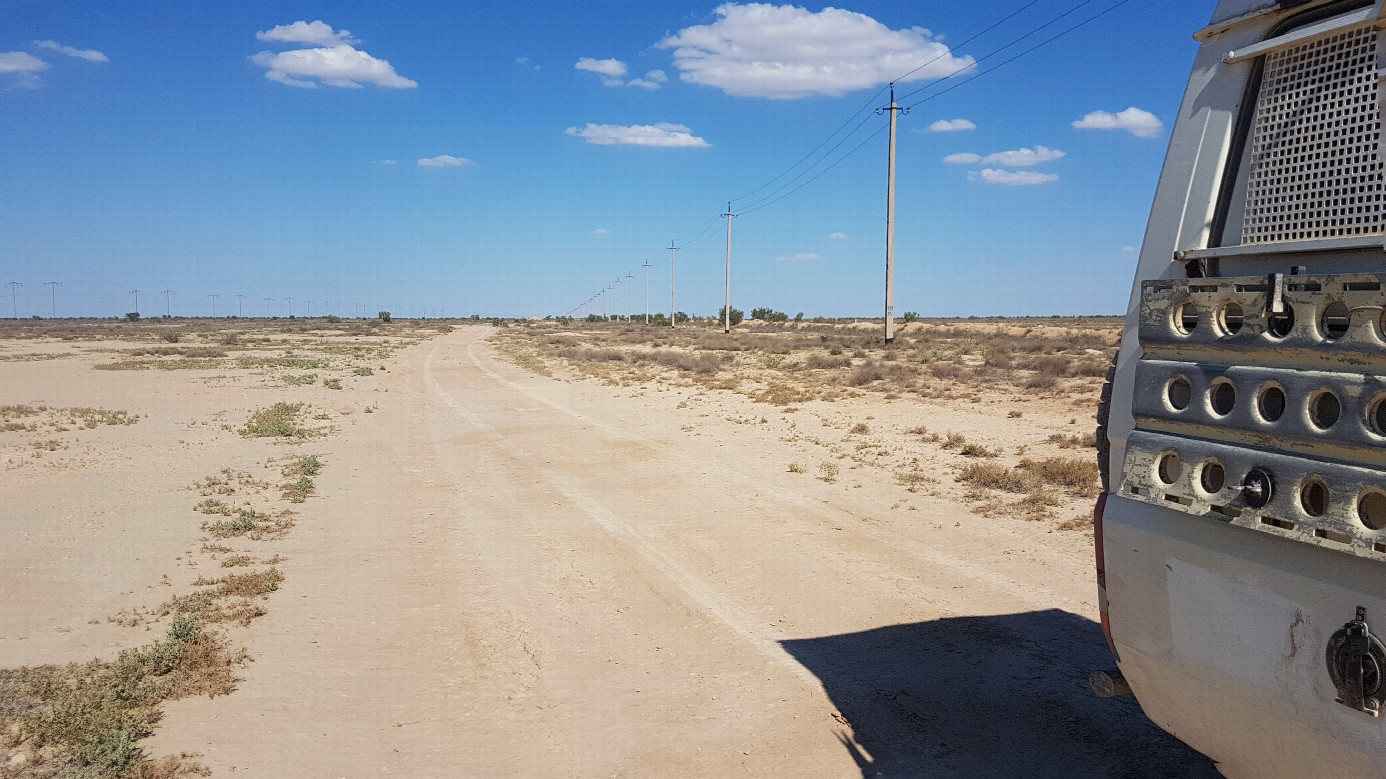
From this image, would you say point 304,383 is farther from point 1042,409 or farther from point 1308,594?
point 1308,594

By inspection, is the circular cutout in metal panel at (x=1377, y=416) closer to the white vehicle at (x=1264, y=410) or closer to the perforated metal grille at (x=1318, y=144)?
the white vehicle at (x=1264, y=410)

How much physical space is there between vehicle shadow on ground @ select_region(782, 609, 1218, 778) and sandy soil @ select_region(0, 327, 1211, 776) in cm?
2

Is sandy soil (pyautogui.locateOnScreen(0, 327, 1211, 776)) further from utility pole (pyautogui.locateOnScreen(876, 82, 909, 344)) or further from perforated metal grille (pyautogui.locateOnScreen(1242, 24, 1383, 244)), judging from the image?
utility pole (pyautogui.locateOnScreen(876, 82, 909, 344))

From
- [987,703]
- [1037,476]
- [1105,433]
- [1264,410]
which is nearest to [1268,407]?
[1264,410]

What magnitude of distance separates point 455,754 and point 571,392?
70.5 feet

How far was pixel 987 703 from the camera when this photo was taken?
5.06 m

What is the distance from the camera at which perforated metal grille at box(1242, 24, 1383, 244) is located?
2.36m

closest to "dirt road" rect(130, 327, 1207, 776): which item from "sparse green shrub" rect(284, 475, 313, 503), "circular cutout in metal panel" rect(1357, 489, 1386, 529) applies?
"sparse green shrub" rect(284, 475, 313, 503)

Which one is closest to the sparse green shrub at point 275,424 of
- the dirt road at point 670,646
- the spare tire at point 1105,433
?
the dirt road at point 670,646

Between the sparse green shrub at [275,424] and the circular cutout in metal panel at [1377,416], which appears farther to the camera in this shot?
the sparse green shrub at [275,424]

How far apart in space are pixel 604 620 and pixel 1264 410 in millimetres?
4839

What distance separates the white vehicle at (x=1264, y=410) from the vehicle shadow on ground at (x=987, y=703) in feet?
4.87

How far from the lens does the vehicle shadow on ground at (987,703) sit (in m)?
4.39

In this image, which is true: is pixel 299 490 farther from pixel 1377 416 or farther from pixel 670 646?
pixel 1377 416
